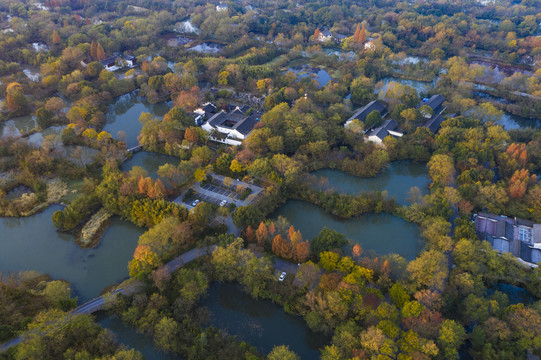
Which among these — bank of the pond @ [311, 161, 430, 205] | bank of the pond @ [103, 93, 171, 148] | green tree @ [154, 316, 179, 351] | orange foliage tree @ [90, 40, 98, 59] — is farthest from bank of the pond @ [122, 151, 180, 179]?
orange foliage tree @ [90, 40, 98, 59]

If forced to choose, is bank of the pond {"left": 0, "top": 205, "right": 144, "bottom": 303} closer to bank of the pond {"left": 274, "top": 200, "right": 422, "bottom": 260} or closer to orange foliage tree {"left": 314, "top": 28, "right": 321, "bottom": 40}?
bank of the pond {"left": 274, "top": 200, "right": 422, "bottom": 260}

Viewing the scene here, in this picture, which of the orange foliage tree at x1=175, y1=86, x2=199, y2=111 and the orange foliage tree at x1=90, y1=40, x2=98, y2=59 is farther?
the orange foliage tree at x1=90, y1=40, x2=98, y2=59

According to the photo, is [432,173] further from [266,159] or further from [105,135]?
[105,135]

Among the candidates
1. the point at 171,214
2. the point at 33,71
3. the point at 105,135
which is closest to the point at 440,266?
the point at 171,214

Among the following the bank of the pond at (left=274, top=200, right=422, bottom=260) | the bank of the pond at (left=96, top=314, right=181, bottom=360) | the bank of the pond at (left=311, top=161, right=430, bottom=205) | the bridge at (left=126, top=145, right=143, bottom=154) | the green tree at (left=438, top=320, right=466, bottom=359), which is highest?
the green tree at (left=438, top=320, right=466, bottom=359)

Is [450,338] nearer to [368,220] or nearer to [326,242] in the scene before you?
[326,242]

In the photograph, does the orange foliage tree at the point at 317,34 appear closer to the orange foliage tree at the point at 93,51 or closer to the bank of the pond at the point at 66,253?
the orange foliage tree at the point at 93,51

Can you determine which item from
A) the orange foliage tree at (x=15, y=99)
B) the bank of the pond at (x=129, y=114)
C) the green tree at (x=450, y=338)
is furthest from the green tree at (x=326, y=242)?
the orange foliage tree at (x=15, y=99)
